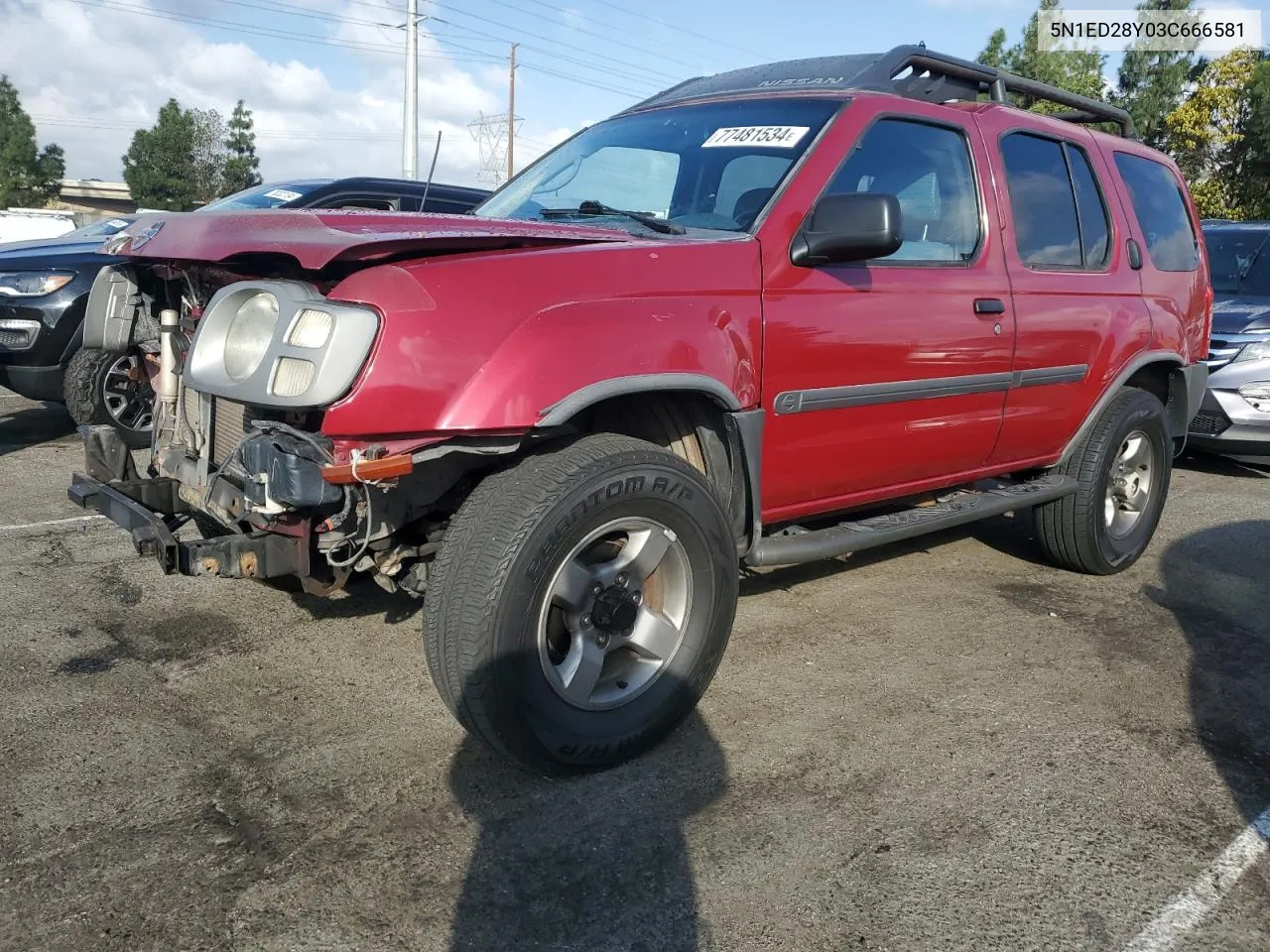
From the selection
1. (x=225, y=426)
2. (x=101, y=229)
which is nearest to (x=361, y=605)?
(x=225, y=426)

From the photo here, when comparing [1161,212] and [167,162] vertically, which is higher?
[167,162]

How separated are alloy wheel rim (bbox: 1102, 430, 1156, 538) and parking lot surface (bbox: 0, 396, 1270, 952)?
698 mm

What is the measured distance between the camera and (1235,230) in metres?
8.46

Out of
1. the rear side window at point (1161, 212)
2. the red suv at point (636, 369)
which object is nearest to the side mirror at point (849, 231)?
the red suv at point (636, 369)

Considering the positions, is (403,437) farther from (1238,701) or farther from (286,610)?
(1238,701)

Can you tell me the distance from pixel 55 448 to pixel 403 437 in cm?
527

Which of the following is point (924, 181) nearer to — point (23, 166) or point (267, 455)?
point (267, 455)

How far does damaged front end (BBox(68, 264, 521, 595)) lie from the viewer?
7.68ft

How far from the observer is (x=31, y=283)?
6.37 metres

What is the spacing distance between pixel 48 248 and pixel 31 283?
2.16 feet

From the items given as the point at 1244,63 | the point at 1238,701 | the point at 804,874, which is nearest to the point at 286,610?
the point at 804,874

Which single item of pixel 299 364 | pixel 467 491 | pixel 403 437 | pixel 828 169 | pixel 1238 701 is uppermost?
pixel 828 169

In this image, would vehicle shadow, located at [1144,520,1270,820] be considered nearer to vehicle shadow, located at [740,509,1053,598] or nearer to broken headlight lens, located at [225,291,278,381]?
vehicle shadow, located at [740,509,1053,598]

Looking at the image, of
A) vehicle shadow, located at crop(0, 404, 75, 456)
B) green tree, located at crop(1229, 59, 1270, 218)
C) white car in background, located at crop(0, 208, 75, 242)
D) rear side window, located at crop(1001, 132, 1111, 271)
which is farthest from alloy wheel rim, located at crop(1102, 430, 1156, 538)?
white car in background, located at crop(0, 208, 75, 242)
